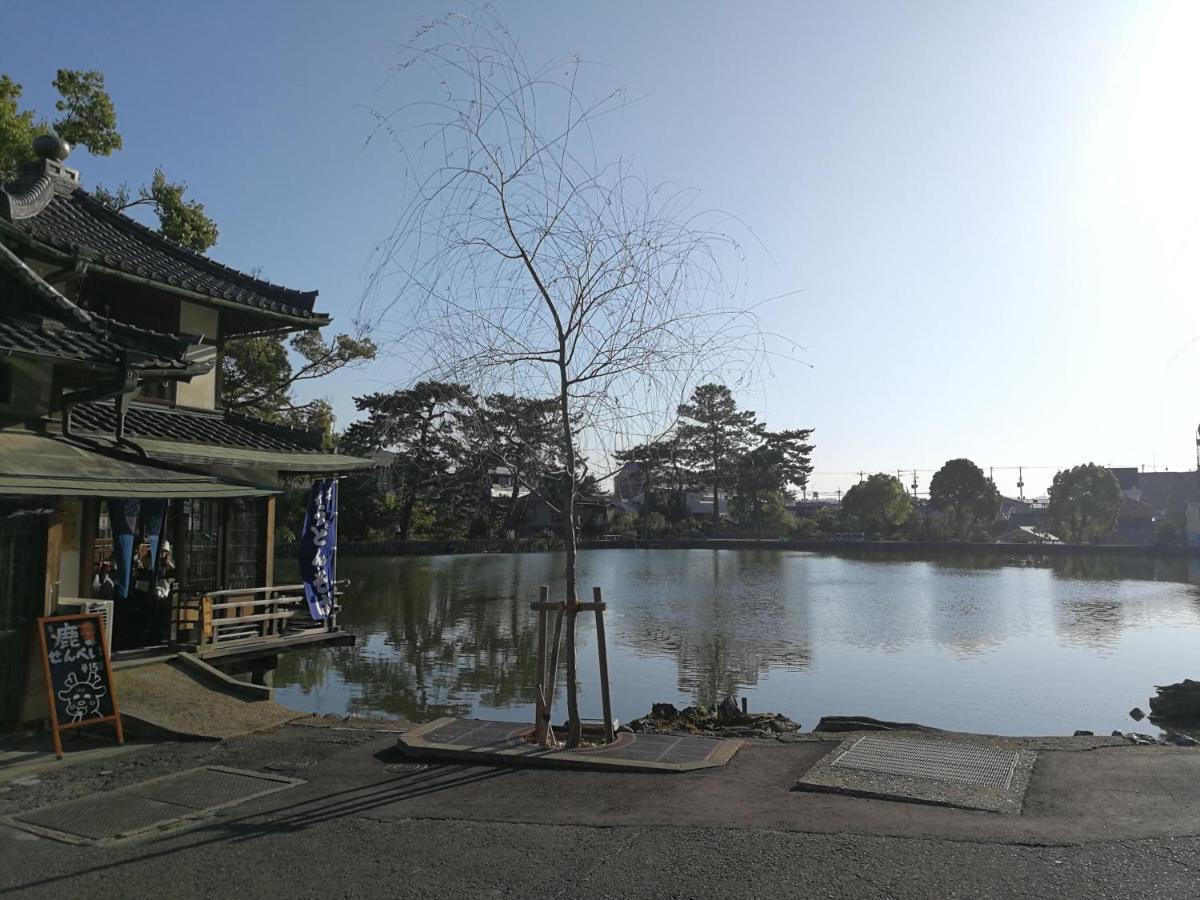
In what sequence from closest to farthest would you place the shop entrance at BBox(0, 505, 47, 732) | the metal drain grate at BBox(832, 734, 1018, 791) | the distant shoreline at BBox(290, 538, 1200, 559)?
1. the metal drain grate at BBox(832, 734, 1018, 791)
2. the shop entrance at BBox(0, 505, 47, 732)
3. the distant shoreline at BBox(290, 538, 1200, 559)

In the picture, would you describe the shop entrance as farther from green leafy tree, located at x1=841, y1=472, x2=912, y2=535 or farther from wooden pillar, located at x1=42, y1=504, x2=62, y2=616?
A: green leafy tree, located at x1=841, y1=472, x2=912, y2=535

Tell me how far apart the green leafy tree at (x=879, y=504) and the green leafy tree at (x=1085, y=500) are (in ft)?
35.2

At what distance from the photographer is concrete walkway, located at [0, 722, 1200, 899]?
4234 mm

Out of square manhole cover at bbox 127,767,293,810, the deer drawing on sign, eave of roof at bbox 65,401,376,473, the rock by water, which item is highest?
eave of roof at bbox 65,401,376,473

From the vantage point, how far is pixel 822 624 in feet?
82.5

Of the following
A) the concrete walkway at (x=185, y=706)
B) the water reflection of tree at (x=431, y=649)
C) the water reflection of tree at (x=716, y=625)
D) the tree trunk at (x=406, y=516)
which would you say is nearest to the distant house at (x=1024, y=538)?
the water reflection of tree at (x=716, y=625)

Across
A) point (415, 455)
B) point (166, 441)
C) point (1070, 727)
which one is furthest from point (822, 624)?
point (166, 441)

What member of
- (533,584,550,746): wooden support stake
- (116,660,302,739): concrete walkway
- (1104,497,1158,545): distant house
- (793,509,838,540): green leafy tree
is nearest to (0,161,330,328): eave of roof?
(116,660,302,739): concrete walkway

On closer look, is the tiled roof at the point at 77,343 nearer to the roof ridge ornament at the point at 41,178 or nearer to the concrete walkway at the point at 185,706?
the roof ridge ornament at the point at 41,178

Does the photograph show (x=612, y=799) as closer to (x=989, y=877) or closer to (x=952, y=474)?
(x=989, y=877)

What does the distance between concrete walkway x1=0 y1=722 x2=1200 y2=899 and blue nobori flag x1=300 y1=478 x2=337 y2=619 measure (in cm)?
607

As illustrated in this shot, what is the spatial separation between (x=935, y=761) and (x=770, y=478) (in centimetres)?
5919

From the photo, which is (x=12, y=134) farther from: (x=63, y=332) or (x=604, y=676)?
(x=604, y=676)

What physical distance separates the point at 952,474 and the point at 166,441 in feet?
212
